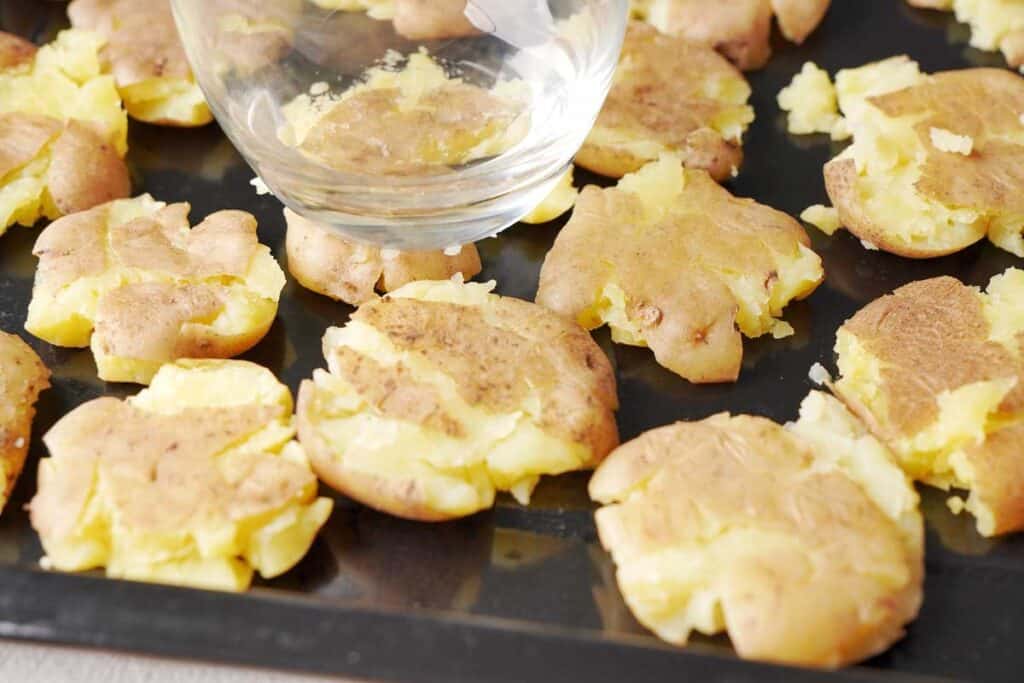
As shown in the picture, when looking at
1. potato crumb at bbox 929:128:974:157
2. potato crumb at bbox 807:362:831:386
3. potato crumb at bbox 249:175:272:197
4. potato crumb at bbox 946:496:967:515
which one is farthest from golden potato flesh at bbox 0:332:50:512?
potato crumb at bbox 929:128:974:157

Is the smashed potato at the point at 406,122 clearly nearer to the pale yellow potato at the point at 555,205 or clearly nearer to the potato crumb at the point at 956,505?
the pale yellow potato at the point at 555,205

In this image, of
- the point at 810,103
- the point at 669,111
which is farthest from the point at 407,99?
the point at 810,103

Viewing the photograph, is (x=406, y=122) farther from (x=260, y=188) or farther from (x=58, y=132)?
(x=58, y=132)

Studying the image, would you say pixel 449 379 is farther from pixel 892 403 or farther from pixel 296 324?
pixel 892 403

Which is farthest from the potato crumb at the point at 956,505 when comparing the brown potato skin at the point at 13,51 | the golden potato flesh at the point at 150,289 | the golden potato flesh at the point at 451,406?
the brown potato skin at the point at 13,51

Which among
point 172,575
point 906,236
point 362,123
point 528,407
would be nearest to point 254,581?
point 172,575

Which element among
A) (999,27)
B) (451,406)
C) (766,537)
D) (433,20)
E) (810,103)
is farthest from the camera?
(999,27)
